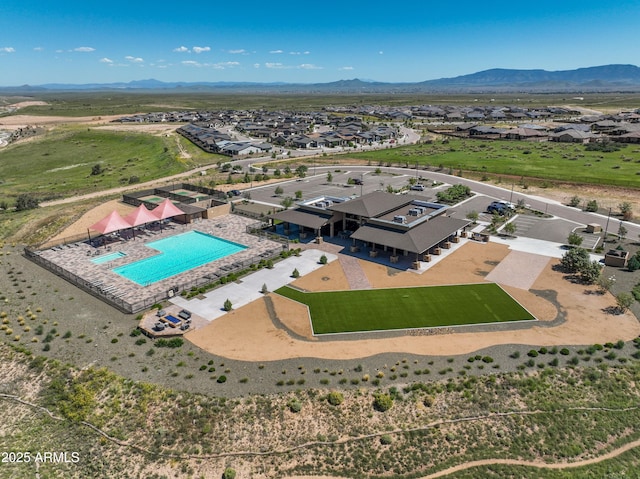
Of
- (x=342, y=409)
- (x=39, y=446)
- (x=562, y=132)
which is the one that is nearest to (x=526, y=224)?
(x=342, y=409)

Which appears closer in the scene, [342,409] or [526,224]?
[342,409]

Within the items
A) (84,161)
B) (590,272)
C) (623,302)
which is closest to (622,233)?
(590,272)

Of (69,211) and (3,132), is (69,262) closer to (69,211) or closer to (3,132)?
(69,211)

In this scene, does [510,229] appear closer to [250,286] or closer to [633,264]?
[633,264]

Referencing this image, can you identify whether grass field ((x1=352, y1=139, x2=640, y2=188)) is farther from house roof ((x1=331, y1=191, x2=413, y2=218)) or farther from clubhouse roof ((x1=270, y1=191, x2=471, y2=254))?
clubhouse roof ((x1=270, y1=191, x2=471, y2=254))

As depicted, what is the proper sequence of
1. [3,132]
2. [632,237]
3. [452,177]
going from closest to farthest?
[632,237] → [452,177] → [3,132]

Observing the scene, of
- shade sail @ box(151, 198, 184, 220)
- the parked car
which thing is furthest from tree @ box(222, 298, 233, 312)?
the parked car
